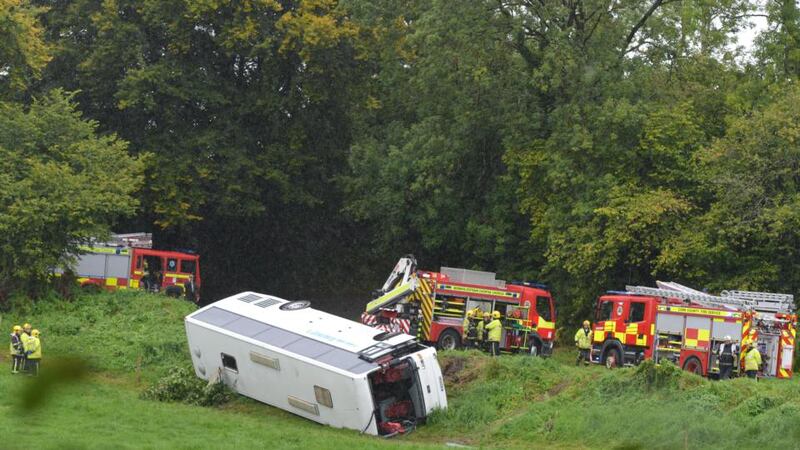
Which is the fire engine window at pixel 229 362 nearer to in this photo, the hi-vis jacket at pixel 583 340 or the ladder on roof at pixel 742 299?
the hi-vis jacket at pixel 583 340

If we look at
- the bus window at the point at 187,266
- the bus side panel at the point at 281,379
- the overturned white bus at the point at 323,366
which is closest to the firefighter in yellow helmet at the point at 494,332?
the overturned white bus at the point at 323,366

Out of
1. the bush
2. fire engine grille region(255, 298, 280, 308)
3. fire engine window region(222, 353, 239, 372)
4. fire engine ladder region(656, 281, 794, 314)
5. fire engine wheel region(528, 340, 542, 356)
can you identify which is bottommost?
the bush

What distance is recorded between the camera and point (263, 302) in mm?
25406

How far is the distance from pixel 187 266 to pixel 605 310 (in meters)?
17.4

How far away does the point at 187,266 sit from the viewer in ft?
133

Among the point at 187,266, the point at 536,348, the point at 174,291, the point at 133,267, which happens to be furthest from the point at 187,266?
the point at 536,348

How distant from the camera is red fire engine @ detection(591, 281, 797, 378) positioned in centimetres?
2761

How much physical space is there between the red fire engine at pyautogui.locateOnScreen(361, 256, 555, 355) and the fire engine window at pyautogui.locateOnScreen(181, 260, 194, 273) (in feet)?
34.6

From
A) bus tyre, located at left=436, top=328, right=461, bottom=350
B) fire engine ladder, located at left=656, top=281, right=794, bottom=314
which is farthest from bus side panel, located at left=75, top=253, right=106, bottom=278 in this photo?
fire engine ladder, located at left=656, top=281, right=794, bottom=314

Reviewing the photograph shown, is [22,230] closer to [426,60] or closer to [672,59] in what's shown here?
[426,60]

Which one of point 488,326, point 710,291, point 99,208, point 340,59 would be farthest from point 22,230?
point 710,291

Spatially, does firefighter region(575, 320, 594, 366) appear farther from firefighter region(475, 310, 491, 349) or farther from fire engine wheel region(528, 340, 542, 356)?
firefighter region(475, 310, 491, 349)

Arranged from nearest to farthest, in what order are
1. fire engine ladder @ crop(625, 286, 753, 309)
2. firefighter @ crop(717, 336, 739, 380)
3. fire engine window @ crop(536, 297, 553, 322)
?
firefighter @ crop(717, 336, 739, 380) → fire engine ladder @ crop(625, 286, 753, 309) → fire engine window @ crop(536, 297, 553, 322)

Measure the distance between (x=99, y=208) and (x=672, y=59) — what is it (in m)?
23.4
